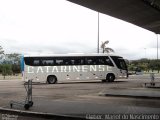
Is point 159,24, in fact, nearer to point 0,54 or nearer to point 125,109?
point 125,109

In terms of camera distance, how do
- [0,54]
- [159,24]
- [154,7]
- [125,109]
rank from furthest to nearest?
[0,54] < [159,24] < [154,7] < [125,109]

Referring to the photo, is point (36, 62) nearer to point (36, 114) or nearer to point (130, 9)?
point (130, 9)

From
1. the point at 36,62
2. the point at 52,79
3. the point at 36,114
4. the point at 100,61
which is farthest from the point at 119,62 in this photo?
the point at 36,114

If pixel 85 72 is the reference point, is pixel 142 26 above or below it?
above

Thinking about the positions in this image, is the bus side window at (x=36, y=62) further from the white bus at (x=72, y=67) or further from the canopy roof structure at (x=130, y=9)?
the canopy roof structure at (x=130, y=9)

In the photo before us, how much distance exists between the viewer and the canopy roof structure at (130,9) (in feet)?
56.4

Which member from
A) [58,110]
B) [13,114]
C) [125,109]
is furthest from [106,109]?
[13,114]

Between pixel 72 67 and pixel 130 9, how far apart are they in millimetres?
15959

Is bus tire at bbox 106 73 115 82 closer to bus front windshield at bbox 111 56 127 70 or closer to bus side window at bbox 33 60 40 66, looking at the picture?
bus front windshield at bbox 111 56 127 70

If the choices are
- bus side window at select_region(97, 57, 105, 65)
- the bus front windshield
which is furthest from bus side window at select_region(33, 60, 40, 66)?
the bus front windshield

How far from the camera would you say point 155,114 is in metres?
10.4

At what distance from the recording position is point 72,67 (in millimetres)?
34344

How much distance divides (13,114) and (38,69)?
2170 centimetres

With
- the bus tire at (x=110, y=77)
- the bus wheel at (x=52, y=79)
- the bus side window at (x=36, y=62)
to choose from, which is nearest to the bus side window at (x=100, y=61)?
the bus tire at (x=110, y=77)
